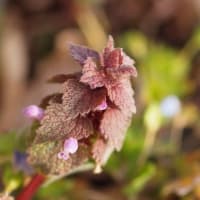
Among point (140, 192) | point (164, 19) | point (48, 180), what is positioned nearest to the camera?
point (48, 180)

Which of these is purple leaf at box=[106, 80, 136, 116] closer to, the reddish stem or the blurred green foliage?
the reddish stem

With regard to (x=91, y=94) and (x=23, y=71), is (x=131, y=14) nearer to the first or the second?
(x=23, y=71)

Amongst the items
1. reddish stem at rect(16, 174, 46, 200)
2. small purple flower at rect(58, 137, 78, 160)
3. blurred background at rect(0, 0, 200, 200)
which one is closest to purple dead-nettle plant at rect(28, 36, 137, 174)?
small purple flower at rect(58, 137, 78, 160)

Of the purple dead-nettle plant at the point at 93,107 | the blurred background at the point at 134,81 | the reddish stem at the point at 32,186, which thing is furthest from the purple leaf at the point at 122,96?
the blurred background at the point at 134,81

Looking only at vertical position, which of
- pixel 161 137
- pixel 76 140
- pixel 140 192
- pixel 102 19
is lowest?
pixel 76 140

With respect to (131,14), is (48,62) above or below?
below

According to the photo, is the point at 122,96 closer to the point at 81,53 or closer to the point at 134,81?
the point at 81,53

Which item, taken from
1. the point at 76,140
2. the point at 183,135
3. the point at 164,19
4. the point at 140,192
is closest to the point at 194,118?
the point at 183,135

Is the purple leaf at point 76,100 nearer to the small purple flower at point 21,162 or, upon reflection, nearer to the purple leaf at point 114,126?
the purple leaf at point 114,126
